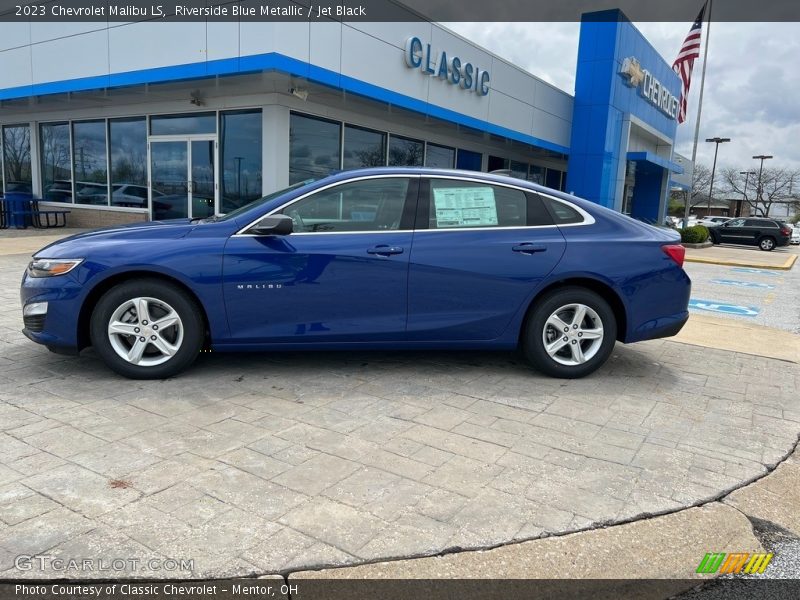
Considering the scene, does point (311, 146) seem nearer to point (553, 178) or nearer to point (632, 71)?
point (632, 71)

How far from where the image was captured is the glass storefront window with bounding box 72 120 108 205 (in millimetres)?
15297

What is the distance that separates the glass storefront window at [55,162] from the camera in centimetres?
1631

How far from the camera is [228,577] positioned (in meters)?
2.32

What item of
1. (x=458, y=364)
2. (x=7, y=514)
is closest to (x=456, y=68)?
(x=458, y=364)

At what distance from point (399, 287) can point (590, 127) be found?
1990cm

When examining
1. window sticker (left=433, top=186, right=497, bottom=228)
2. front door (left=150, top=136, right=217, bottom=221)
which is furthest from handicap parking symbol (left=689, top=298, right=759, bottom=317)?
front door (left=150, top=136, right=217, bottom=221)

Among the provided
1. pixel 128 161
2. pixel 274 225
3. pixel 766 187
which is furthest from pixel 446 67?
pixel 766 187

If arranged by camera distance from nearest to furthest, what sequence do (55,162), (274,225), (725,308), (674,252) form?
(274,225), (674,252), (725,308), (55,162)

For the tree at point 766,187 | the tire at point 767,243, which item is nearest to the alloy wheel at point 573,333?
the tire at point 767,243

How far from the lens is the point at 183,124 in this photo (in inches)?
528

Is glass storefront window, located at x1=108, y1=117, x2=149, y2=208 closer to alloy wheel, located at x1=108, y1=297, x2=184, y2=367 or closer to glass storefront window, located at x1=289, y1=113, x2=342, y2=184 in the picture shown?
glass storefront window, located at x1=289, y1=113, x2=342, y2=184

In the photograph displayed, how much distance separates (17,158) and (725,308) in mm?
19002

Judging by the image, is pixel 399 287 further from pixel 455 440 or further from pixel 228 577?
pixel 228 577

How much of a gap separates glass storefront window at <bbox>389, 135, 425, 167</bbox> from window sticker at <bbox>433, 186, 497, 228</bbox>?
11.1 metres
